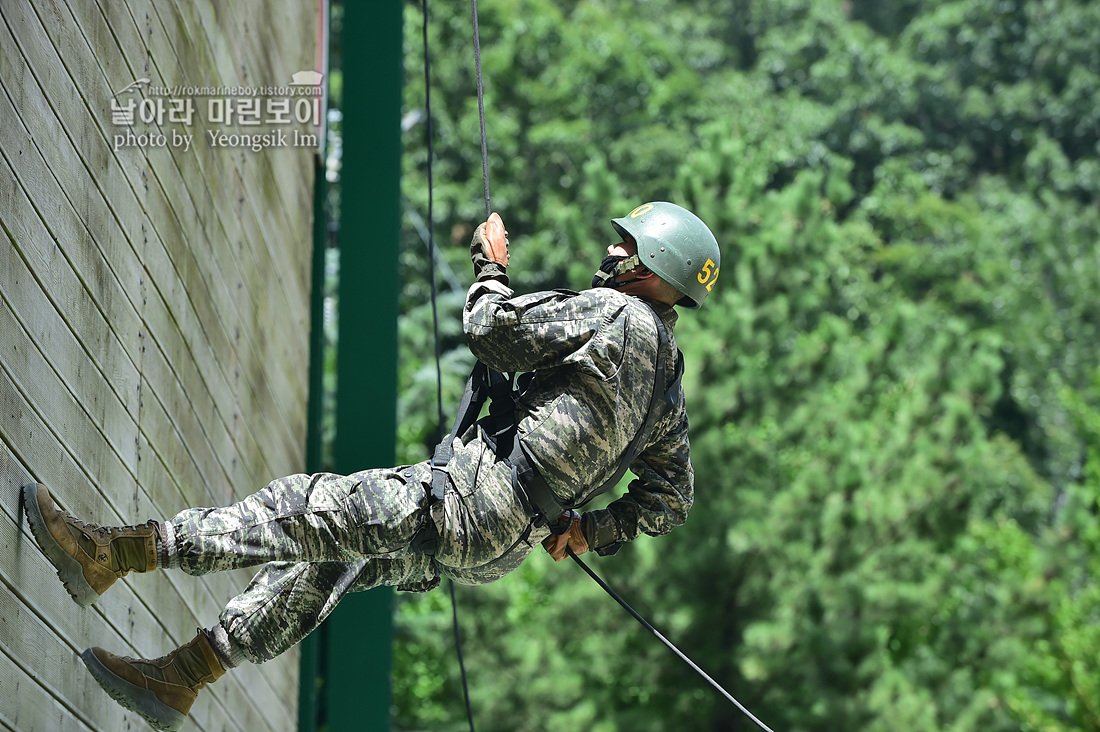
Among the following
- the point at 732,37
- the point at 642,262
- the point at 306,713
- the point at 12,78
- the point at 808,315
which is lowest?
the point at 306,713

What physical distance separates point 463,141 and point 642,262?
23.0 m

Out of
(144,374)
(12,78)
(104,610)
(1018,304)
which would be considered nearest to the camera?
(12,78)

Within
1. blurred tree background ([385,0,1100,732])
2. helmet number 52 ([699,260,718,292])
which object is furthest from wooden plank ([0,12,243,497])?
blurred tree background ([385,0,1100,732])

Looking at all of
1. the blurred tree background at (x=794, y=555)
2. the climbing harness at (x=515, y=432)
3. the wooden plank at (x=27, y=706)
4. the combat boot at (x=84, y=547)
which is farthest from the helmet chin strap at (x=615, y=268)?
the blurred tree background at (x=794, y=555)

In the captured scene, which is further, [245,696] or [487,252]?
[245,696]

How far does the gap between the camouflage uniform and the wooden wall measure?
40cm

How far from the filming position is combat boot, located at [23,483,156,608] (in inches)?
112

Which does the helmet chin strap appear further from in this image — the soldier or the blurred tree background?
the blurred tree background

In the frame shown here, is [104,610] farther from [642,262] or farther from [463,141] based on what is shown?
[463,141]

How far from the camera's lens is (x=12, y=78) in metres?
2.69

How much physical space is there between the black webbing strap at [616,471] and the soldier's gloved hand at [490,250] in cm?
49

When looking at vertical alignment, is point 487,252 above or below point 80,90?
below

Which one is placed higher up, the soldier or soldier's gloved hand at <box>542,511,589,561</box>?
the soldier

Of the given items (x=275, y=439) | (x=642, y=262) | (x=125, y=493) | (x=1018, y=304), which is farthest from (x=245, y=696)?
(x=1018, y=304)
